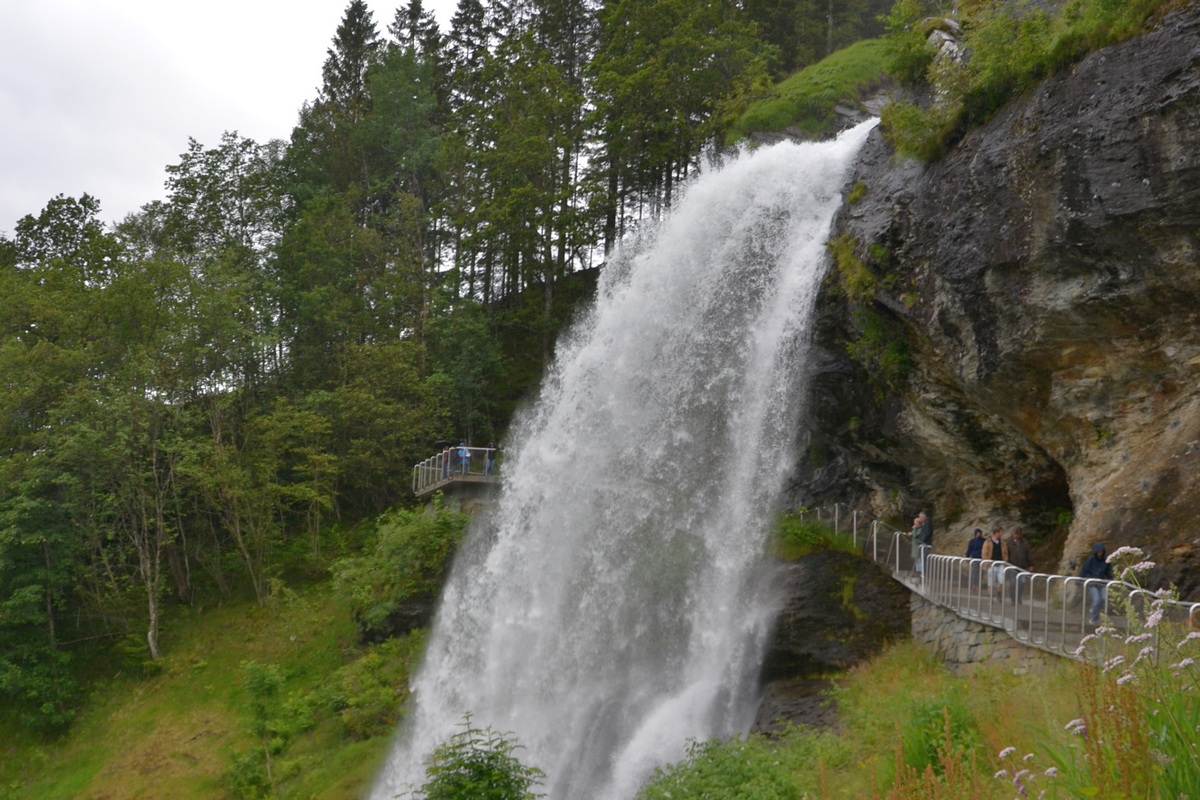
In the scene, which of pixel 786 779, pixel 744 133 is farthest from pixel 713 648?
pixel 744 133

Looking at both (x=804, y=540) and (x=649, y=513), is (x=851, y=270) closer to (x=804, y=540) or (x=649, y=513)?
(x=804, y=540)

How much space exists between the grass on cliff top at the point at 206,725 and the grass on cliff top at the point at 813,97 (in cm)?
1905

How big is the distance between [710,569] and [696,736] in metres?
3.29

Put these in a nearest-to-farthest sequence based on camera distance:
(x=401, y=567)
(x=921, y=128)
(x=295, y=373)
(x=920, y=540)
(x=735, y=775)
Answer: (x=735, y=775), (x=920, y=540), (x=921, y=128), (x=401, y=567), (x=295, y=373)

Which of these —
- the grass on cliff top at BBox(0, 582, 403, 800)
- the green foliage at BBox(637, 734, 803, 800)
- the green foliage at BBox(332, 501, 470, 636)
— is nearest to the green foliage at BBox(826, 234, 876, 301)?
the green foliage at BBox(637, 734, 803, 800)

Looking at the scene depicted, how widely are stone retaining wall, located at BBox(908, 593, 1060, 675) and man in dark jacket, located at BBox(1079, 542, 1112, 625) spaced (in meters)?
1.04

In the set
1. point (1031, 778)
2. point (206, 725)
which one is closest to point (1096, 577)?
point (1031, 778)

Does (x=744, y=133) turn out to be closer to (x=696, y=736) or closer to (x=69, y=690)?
(x=696, y=736)

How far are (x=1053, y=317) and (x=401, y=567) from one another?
1584 centimetres

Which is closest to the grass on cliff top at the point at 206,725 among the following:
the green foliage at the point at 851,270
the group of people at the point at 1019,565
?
the group of people at the point at 1019,565

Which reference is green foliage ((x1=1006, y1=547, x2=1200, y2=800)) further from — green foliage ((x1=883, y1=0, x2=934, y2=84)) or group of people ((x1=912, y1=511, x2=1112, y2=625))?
green foliage ((x1=883, y1=0, x2=934, y2=84))

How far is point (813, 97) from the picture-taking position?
29.8 meters

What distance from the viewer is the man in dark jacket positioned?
9.82 metres

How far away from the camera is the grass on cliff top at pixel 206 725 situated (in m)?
20.7
